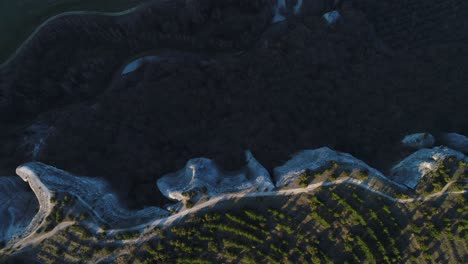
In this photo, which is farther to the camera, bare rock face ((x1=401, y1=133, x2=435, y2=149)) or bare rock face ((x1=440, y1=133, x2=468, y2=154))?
bare rock face ((x1=401, y1=133, x2=435, y2=149))

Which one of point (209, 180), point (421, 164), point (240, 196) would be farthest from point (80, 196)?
point (421, 164)

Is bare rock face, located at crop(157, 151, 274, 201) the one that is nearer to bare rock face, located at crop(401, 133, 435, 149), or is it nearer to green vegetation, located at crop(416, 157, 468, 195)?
green vegetation, located at crop(416, 157, 468, 195)

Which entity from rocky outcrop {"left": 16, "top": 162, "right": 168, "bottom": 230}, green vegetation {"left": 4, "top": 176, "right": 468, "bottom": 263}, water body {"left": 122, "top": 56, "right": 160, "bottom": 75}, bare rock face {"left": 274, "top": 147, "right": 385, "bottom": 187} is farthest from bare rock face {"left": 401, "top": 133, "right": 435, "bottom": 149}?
water body {"left": 122, "top": 56, "right": 160, "bottom": 75}

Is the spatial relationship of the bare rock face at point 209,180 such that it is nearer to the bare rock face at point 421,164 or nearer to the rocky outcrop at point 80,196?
the rocky outcrop at point 80,196

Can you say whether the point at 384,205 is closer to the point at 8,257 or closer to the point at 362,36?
the point at 362,36

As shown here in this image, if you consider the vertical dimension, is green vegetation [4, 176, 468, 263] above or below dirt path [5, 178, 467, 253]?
below

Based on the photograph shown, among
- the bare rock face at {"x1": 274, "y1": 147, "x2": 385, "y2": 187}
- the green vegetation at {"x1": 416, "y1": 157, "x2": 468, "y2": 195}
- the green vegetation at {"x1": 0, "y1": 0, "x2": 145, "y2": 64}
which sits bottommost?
the green vegetation at {"x1": 416, "y1": 157, "x2": 468, "y2": 195}

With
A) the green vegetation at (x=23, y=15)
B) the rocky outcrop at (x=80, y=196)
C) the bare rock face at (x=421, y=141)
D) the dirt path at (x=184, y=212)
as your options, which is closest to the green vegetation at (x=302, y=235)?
the dirt path at (x=184, y=212)
